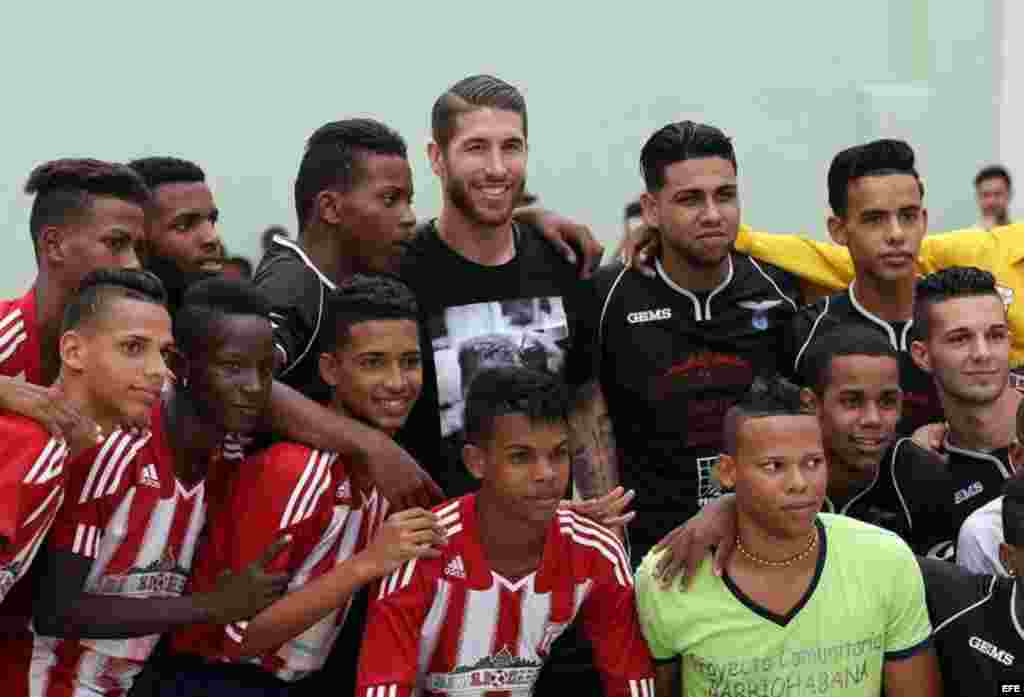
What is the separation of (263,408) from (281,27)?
242 inches

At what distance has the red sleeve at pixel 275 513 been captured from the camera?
3406mm

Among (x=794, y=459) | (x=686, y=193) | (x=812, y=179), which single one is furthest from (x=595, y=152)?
(x=794, y=459)

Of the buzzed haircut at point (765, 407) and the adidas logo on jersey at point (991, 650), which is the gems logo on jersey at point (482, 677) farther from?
the adidas logo on jersey at point (991, 650)

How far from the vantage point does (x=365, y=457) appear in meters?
3.45

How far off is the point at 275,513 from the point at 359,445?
23 centimetres

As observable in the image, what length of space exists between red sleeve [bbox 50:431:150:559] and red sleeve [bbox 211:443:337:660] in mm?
244

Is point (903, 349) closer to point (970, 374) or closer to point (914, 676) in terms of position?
point (970, 374)

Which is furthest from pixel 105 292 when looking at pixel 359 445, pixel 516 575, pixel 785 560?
pixel 785 560

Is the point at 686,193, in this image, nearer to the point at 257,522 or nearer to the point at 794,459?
the point at 794,459

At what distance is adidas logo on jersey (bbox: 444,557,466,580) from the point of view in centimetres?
344

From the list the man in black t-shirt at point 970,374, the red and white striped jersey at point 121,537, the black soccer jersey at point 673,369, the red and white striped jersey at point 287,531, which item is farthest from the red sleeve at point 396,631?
the man in black t-shirt at point 970,374

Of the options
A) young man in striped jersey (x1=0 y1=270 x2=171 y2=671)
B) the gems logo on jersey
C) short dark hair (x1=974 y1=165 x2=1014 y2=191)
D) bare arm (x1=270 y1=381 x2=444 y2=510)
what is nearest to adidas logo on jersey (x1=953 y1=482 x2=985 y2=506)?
the gems logo on jersey

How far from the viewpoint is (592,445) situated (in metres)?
4.13

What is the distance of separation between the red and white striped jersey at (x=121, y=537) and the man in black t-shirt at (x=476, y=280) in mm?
666
